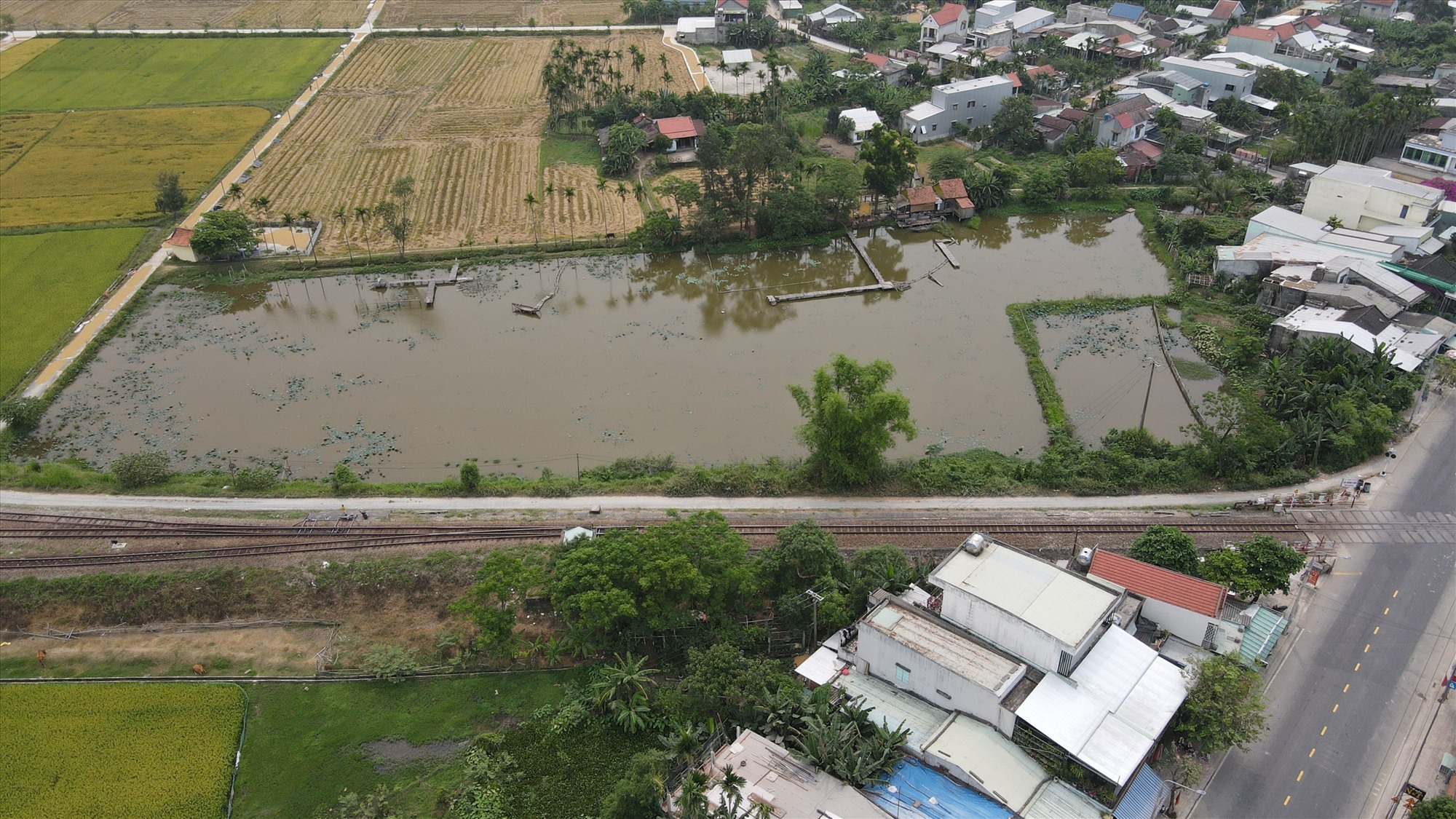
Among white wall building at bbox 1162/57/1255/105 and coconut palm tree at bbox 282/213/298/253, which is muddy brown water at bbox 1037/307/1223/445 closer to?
white wall building at bbox 1162/57/1255/105

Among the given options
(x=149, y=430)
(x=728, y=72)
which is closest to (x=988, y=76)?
(x=728, y=72)

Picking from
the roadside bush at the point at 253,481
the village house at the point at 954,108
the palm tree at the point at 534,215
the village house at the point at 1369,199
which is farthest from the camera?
the village house at the point at 954,108

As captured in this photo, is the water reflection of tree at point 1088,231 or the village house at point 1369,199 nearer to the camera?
the village house at point 1369,199

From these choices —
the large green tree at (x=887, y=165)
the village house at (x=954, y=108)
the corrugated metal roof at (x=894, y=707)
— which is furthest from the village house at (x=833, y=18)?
the corrugated metal roof at (x=894, y=707)

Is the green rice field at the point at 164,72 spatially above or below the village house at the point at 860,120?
above

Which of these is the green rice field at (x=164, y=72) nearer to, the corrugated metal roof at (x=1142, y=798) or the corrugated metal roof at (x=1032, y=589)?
the corrugated metal roof at (x=1032, y=589)

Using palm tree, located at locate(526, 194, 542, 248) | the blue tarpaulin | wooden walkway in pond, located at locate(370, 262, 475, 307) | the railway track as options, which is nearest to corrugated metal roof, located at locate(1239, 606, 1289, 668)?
the railway track

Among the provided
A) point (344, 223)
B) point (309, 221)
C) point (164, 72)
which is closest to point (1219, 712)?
point (344, 223)

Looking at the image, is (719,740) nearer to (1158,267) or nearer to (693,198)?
(693,198)
